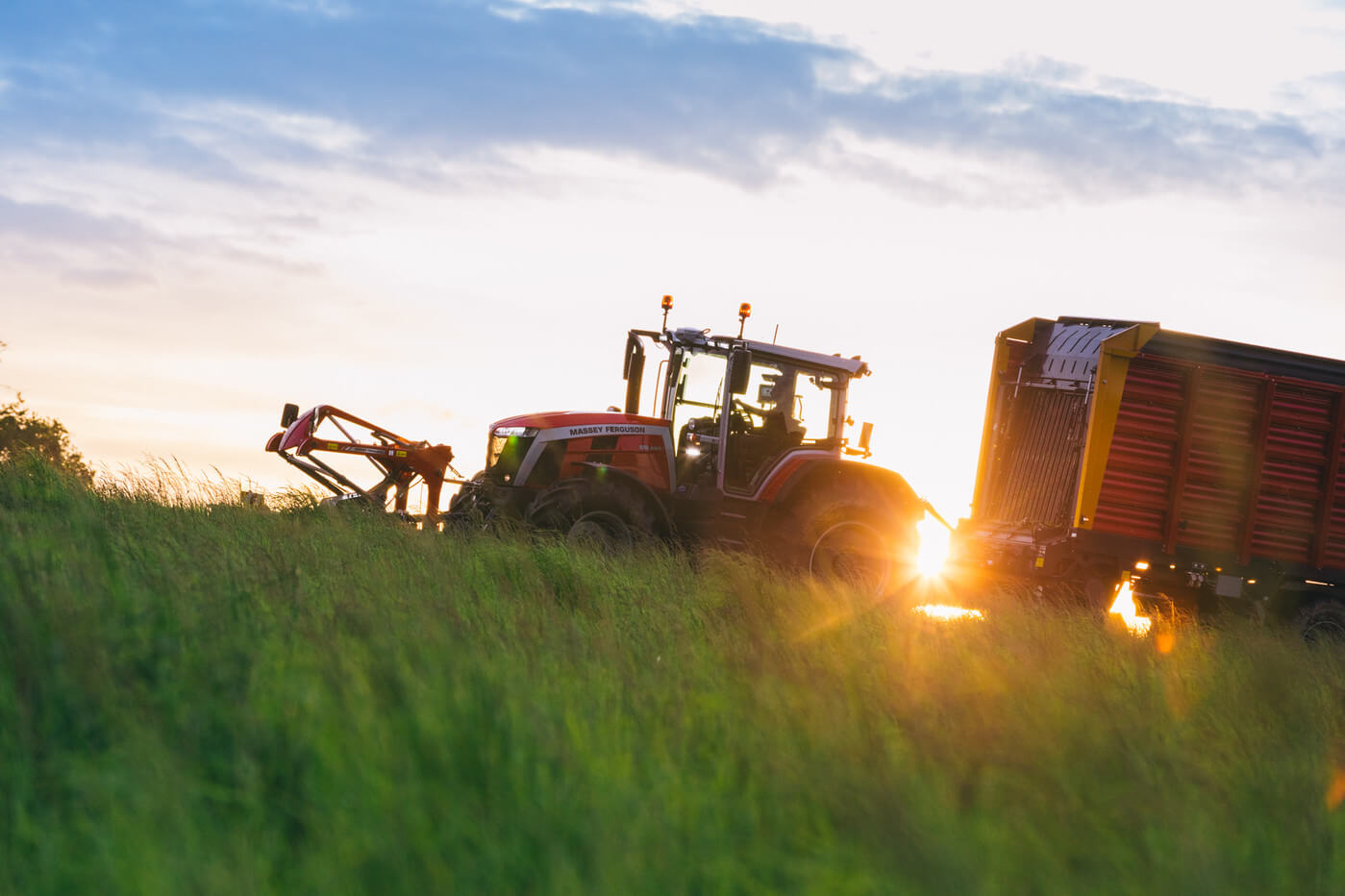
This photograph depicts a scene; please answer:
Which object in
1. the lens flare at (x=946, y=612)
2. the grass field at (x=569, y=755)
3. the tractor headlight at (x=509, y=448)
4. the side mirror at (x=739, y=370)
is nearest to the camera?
the grass field at (x=569, y=755)

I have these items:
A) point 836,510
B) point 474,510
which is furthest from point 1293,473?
point 474,510

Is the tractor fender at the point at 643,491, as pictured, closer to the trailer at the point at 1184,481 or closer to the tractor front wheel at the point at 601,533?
the tractor front wheel at the point at 601,533

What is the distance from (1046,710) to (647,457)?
6823 mm

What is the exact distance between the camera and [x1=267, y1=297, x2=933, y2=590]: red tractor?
11.9 m

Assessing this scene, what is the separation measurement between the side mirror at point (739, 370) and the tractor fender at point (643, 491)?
1298 mm

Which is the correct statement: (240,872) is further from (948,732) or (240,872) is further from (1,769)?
(948,732)

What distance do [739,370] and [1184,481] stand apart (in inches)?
189

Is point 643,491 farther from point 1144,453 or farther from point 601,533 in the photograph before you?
point 1144,453

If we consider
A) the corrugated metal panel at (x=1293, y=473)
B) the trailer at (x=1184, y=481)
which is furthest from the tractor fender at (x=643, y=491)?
the corrugated metal panel at (x=1293, y=473)

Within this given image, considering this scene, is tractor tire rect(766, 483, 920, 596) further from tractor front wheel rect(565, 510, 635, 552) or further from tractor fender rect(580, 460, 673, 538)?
tractor front wheel rect(565, 510, 635, 552)

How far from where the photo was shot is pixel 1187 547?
12594 millimetres

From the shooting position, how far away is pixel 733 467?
1206 centimetres

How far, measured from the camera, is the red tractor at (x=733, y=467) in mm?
11883

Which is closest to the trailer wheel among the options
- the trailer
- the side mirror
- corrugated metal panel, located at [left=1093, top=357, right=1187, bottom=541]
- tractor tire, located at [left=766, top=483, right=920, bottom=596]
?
the trailer
